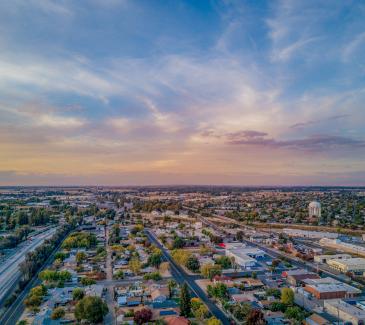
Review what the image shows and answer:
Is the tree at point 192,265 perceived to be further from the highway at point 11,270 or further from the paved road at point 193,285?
the highway at point 11,270

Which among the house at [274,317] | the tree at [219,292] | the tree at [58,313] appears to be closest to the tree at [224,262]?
the tree at [219,292]

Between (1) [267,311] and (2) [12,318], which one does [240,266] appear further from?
(2) [12,318]

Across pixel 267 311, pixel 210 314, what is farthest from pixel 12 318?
pixel 267 311

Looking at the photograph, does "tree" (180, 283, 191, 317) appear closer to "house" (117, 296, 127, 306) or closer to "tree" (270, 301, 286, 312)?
"house" (117, 296, 127, 306)

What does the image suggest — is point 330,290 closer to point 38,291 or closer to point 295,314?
point 295,314

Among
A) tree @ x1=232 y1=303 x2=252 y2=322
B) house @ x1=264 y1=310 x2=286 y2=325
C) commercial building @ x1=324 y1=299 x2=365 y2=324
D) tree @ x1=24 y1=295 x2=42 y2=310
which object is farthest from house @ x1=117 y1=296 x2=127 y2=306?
commercial building @ x1=324 y1=299 x2=365 y2=324

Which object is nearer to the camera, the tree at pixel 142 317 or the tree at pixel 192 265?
the tree at pixel 142 317
